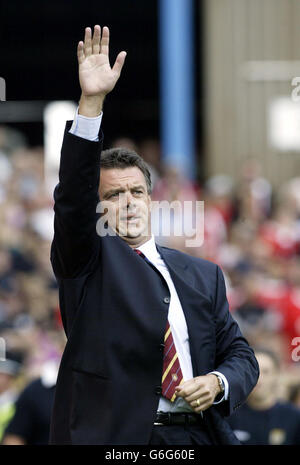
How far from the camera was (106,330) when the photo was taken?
315 cm

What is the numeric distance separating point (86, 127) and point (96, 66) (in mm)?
219

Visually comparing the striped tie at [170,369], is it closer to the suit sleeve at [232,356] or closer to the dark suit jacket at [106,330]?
the dark suit jacket at [106,330]

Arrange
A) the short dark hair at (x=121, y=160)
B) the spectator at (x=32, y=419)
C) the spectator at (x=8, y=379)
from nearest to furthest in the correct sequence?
the short dark hair at (x=121, y=160) → the spectator at (x=32, y=419) → the spectator at (x=8, y=379)

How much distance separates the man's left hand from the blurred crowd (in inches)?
109

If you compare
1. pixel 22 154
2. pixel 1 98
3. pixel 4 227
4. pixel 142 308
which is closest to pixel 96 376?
pixel 142 308

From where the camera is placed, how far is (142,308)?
3203 millimetres

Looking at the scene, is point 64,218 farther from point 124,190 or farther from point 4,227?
point 4,227

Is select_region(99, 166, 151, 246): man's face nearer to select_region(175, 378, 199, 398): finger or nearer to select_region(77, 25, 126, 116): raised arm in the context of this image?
select_region(77, 25, 126, 116): raised arm

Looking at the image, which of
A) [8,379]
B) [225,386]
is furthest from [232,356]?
[8,379]

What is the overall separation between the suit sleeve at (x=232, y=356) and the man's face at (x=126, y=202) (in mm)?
369

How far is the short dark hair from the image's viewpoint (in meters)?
3.43

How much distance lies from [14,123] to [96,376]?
33.9ft

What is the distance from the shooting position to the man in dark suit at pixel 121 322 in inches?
122

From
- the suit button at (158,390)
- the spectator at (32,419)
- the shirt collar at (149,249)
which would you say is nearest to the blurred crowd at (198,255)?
the spectator at (32,419)
